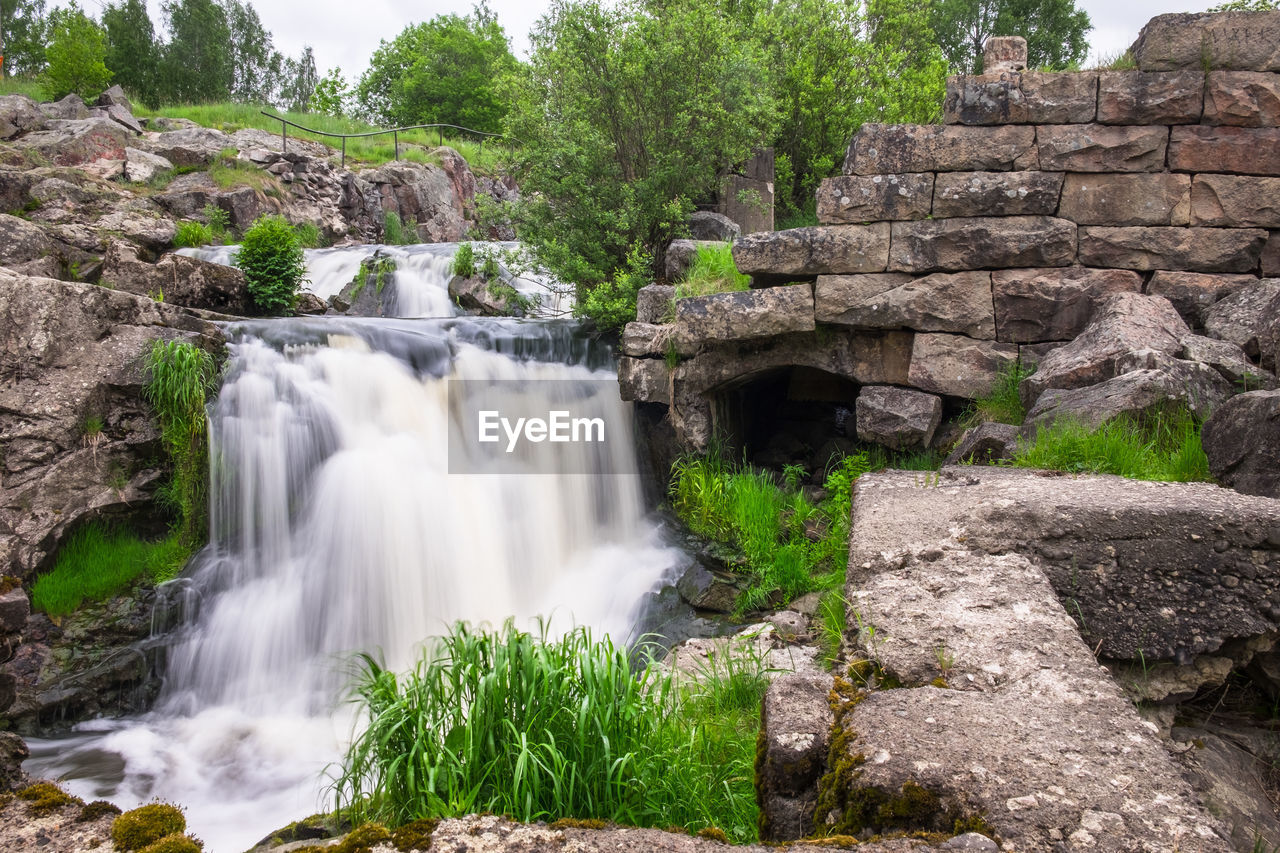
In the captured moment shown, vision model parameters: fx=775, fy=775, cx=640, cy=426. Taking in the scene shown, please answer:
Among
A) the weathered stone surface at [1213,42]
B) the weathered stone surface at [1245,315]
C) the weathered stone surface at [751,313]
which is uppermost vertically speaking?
the weathered stone surface at [1213,42]

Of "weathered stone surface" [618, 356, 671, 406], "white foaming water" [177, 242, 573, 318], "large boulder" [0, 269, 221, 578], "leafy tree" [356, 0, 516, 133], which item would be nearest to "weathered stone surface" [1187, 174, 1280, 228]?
"weathered stone surface" [618, 356, 671, 406]

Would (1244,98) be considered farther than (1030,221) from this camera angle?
No

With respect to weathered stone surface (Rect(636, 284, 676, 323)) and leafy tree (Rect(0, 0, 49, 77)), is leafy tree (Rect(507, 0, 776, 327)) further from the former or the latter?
leafy tree (Rect(0, 0, 49, 77))

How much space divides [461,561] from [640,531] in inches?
68.0

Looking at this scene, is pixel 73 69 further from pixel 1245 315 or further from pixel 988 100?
pixel 1245 315

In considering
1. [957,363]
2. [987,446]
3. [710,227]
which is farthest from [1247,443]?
[710,227]

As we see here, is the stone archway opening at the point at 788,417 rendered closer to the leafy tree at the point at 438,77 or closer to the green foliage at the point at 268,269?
the green foliage at the point at 268,269

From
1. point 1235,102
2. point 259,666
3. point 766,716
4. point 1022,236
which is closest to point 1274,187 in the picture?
point 1235,102

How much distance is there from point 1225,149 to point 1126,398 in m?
3.36

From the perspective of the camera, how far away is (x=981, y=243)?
21.5ft

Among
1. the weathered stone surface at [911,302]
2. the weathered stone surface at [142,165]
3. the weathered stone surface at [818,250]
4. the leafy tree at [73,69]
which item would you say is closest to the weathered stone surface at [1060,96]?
the weathered stone surface at [911,302]

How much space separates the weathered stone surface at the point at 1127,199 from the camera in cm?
641

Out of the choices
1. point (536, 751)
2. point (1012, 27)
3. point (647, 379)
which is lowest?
point (536, 751)

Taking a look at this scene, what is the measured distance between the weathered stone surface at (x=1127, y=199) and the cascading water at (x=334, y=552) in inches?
180
